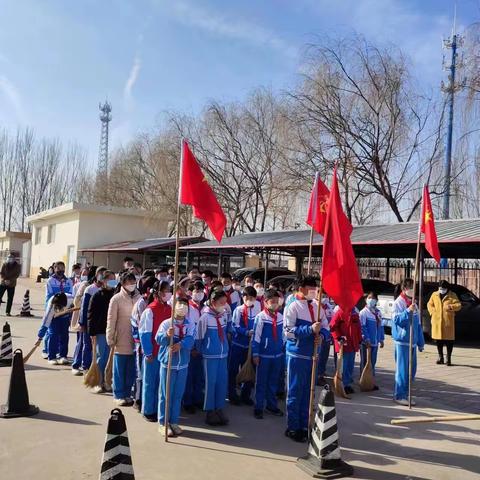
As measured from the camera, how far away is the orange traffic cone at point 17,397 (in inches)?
236

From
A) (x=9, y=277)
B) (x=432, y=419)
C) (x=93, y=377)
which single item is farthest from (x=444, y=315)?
(x=9, y=277)

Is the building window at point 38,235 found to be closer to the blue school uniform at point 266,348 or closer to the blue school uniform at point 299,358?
the blue school uniform at point 266,348

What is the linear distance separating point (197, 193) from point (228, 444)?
283cm

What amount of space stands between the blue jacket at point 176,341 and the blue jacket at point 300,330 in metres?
1.15

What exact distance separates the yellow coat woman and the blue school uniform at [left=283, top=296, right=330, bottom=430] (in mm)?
5873

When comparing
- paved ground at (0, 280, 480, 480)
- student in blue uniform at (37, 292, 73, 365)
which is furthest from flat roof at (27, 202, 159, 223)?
paved ground at (0, 280, 480, 480)

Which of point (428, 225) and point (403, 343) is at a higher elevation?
point (428, 225)

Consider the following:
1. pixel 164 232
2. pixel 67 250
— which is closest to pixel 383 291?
pixel 164 232

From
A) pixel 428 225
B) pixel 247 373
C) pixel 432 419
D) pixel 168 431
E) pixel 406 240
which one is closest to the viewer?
pixel 168 431

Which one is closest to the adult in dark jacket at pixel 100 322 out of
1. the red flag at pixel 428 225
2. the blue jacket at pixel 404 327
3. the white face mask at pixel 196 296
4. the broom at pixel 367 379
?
the white face mask at pixel 196 296

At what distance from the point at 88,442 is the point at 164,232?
31109 mm

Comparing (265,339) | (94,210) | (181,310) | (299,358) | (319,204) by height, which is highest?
(94,210)

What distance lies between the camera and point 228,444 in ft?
17.8

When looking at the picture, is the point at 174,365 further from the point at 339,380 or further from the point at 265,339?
the point at 339,380
